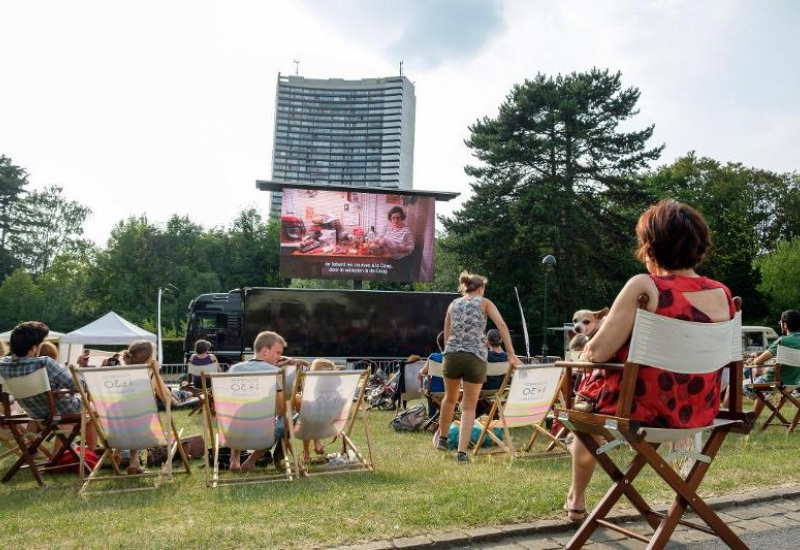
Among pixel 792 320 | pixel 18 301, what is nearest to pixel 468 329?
pixel 792 320

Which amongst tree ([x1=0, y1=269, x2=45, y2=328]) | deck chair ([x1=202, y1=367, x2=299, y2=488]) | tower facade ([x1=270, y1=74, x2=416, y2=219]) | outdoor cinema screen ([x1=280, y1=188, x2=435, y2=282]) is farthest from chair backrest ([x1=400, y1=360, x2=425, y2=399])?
tower facade ([x1=270, y1=74, x2=416, y2=219])

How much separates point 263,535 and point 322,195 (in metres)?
20.7

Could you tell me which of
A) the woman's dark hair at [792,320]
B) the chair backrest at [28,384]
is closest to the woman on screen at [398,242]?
the woman's dark hair at [792,320]

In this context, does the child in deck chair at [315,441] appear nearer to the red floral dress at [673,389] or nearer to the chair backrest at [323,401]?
the chair backrest at [323,401]

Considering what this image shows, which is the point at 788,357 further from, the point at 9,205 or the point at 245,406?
the point at 9,205

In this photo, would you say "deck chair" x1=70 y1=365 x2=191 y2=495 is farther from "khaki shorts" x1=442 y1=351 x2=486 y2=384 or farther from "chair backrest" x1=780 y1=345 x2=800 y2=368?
"chair backrest" x1=780 y1=345 x2=800 y2=368

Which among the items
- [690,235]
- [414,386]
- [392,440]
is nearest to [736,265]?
[414,386]

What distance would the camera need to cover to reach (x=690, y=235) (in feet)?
8.57

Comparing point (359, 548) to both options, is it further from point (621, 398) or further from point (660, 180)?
point (660, 180)

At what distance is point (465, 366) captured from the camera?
218 inches

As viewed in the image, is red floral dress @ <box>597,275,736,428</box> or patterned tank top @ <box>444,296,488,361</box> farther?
patterned tank top @ <box>444,296,488,361</box>

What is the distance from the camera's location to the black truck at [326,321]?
1773 cm

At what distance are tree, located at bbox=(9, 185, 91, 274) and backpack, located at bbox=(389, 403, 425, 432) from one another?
53.0 meters

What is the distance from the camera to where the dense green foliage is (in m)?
32.0
